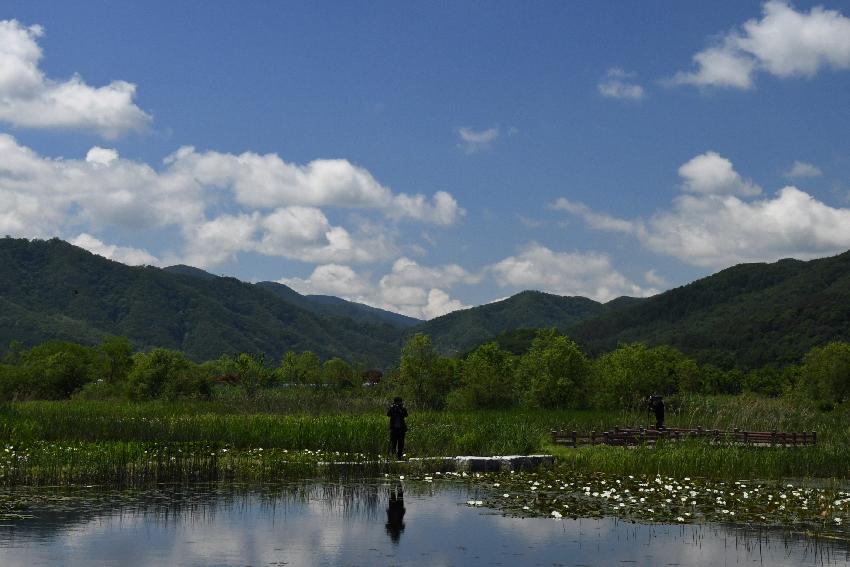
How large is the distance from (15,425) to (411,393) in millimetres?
44942

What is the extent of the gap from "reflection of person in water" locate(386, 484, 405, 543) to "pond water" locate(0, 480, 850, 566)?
0.03 m

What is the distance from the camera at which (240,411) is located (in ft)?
176

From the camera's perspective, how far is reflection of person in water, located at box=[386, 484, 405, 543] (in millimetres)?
17602

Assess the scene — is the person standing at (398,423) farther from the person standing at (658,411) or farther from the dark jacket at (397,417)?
the person standing at (658,411)

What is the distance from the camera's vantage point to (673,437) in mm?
37000

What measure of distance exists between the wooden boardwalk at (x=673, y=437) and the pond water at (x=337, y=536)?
1398 cm

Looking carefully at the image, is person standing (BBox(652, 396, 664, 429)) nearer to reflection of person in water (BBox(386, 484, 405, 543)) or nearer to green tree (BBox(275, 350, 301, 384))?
reflection of person in water (BBox(386, 484, 405, 543))

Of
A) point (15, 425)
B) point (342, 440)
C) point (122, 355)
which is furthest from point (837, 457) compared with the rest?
point (122, 355)

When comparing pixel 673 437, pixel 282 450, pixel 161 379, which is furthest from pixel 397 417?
pixel 161 379

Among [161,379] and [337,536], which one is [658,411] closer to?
[337,536]

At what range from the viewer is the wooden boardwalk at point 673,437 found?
34750 millimetres

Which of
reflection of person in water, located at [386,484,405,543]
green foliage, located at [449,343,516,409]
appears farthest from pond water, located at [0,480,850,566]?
green foliage, located at [449,343,516,409]

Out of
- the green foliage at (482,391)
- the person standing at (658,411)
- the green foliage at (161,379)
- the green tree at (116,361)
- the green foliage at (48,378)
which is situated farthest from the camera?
the green tree at (116,361)

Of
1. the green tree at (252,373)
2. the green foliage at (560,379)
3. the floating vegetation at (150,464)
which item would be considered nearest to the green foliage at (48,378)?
the green tree at (252,373)
